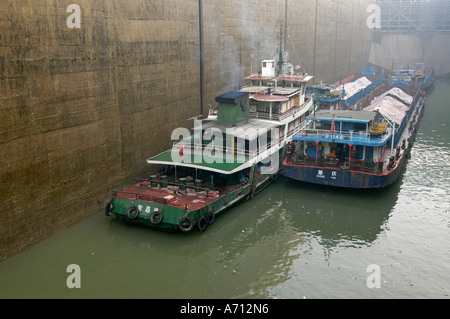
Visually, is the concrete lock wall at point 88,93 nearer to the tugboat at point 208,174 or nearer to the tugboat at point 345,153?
the tugboat at point 208,174

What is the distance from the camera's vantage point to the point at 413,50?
71.6 meters

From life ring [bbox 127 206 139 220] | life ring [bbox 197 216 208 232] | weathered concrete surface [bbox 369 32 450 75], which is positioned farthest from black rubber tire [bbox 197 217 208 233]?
weathered concrete surface [bbox 369 32 450 75]

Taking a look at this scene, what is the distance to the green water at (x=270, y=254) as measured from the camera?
1327 centimetres

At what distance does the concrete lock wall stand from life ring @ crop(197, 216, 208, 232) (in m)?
4.90

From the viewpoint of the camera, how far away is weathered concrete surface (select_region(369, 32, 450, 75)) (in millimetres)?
68938

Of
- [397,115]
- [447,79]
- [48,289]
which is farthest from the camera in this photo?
[447,79]

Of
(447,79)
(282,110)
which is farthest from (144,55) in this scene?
(447,79)

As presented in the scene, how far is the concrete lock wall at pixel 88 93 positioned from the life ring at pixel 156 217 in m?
3.31

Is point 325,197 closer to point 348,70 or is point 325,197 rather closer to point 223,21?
point 223,21

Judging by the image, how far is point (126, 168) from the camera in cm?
1975

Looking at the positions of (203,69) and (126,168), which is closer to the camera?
(126,168)

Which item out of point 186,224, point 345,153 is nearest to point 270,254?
point 186,224
